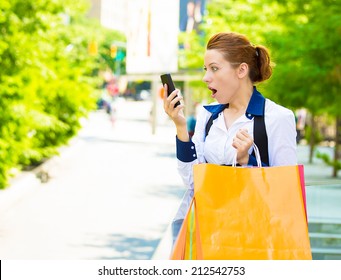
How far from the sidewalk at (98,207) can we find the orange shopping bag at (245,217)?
125 cm

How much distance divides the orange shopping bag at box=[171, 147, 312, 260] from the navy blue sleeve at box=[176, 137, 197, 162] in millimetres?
275

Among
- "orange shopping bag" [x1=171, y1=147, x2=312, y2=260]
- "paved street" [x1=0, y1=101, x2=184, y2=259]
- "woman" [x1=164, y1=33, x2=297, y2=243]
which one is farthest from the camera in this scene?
"paved street" [x1=0, y1=101, x2=184, y2=259]

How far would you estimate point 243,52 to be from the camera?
150 inches

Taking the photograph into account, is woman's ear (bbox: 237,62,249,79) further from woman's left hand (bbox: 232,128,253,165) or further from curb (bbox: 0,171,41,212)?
curb (bbox: 0,171,41,212)

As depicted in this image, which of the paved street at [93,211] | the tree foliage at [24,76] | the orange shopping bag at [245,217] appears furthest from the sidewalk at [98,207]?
the orange shopping bag at [245,217]

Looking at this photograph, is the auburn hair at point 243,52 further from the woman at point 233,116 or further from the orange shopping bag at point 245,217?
the orange shopping bag at point 245,217

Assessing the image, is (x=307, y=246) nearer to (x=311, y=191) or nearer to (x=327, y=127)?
(x=311, y=191)

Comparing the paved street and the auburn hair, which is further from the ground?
the auburn hair

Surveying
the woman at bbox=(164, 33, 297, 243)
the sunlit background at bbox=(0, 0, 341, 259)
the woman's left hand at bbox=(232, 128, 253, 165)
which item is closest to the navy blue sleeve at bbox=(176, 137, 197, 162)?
the woman at bbox=(164, 33, 297, 243)

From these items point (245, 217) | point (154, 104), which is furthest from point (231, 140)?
point (154, 104)

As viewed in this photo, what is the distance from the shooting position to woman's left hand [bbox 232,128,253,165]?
11.9 ft

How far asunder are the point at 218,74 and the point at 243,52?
131mm

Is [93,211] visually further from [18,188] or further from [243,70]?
[243,70]

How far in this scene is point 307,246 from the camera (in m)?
3.45
